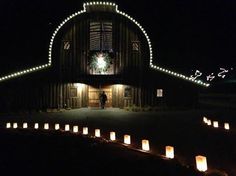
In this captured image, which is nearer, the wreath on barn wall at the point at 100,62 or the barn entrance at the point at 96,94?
the wreath on barn wall at the point at 100,62

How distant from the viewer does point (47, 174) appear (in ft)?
23.3

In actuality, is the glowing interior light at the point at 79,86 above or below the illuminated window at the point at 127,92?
above

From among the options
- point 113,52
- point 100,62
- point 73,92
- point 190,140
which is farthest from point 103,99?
point 190,140

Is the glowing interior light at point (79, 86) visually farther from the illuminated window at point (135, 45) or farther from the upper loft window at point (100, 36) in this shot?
the illuminated window at point (135, 45)

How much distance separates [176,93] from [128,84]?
4.71 meters

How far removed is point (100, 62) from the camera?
25938mm

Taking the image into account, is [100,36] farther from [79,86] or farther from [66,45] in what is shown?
[79,86]

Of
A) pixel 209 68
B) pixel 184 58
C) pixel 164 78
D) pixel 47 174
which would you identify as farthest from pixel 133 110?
pixel 209 68

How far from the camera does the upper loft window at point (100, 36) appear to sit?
26297 mm

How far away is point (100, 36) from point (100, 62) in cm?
253

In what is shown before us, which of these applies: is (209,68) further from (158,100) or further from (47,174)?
(47,174)

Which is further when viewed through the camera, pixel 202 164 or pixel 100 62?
pixel 100 62

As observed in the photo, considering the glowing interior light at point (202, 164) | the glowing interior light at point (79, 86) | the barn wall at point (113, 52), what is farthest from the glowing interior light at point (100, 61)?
the glowing interior light at point (202, 164)

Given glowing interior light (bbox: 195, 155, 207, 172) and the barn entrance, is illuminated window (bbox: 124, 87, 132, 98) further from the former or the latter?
glowing interior light (bbox: 195, 155, 207, 172)
